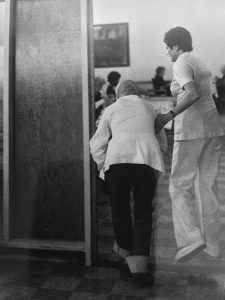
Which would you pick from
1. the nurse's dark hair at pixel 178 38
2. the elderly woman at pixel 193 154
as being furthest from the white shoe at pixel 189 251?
the nurse's dark hair at pixel 178 38

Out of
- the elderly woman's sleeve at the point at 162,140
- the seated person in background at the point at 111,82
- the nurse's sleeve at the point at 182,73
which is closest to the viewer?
the nurse's sleeve at the point at 182,73

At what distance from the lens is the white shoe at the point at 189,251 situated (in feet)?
11.5

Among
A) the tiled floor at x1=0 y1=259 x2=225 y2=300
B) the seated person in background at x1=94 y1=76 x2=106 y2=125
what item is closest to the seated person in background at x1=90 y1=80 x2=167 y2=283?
the tiled floor at x1=0 y1=259 x2=225 y2=300

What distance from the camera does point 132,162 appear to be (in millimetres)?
3258

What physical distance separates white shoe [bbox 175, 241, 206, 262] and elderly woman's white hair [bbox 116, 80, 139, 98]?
118 centimetres

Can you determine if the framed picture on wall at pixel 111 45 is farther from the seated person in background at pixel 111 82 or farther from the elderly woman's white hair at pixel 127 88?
the elderly woman's white hair at pixel 127 88

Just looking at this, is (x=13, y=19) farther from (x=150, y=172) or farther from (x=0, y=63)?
(x=150, y=172)

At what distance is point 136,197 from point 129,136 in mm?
427

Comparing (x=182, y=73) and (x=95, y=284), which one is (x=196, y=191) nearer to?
(x=182, y=73)

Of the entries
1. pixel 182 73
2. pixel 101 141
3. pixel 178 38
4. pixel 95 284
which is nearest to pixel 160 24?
pixel 178 38

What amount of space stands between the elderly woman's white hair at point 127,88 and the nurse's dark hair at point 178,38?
0.41 meters

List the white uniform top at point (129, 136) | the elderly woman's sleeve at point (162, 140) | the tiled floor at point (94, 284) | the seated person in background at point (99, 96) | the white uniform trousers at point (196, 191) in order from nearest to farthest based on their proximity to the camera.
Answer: the tiled floor at point (94, 284) < the white uniform top at point (129, 136) < the elderly woman's sleeve at point (162, 140) < the white uniform trousers at point (196, 191) < the seated person in background at point (99, 96)

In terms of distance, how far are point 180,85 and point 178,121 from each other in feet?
0.96

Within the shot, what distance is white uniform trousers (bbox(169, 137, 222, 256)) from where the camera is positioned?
3572 millimetres
